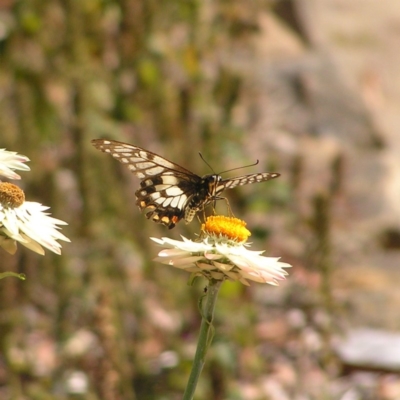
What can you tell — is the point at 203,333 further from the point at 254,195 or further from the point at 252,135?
the point at 252,135

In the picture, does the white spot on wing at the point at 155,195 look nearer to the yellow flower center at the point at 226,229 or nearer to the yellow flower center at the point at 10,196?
the yellow flower center at the point at 226,229

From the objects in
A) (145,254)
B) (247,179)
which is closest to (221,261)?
(247,179)

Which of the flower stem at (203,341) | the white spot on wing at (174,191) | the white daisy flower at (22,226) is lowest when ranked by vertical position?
the flower stem at (203,341)

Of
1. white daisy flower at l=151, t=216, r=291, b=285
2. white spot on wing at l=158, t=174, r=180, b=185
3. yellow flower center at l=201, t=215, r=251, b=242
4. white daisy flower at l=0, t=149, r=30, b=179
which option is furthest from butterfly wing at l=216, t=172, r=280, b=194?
white daisy flower at l=0, t=149, r=30, b=179

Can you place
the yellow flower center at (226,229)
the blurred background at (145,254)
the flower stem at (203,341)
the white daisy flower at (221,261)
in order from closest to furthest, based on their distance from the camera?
the flower stem at (203,341), the white daisy flower at (221,261), the yellow flower center at (226,229), the blurred background at (145,254)

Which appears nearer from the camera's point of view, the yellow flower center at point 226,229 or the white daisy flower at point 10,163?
the white daisy flower at point 10,163

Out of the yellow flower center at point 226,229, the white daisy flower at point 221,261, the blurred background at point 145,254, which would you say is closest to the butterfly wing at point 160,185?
the yellow flower center at point 226,229

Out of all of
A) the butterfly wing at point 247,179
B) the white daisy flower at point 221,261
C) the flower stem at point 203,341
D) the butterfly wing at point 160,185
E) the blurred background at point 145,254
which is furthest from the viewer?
the blurred background at point 145,254
